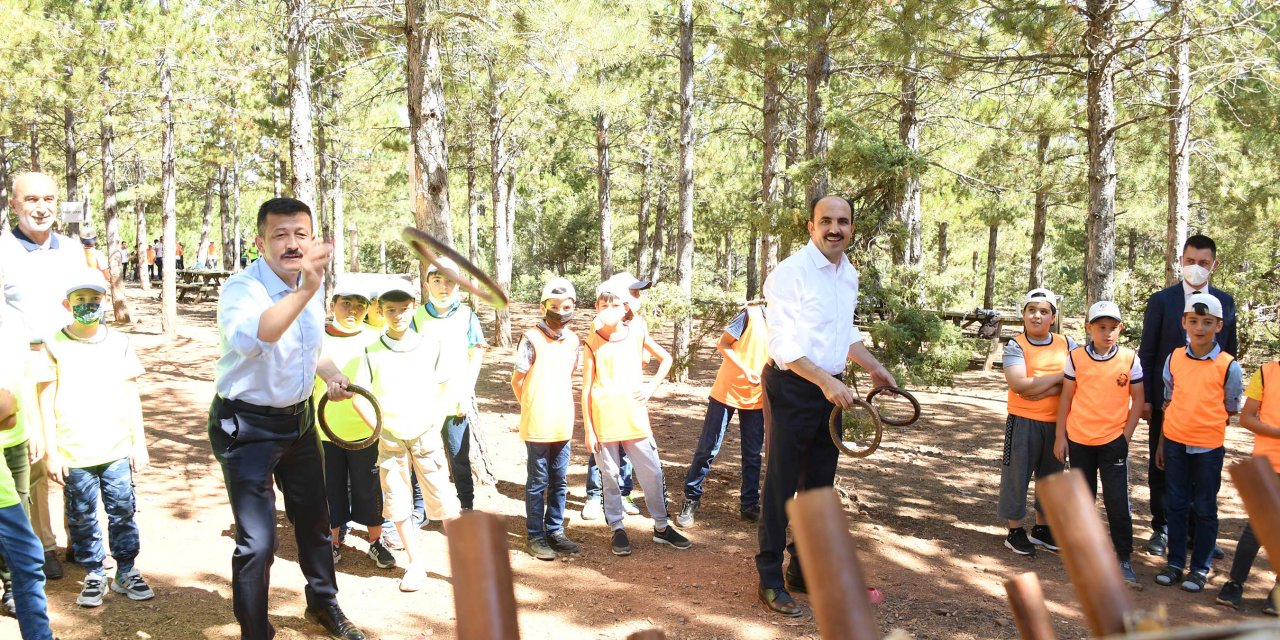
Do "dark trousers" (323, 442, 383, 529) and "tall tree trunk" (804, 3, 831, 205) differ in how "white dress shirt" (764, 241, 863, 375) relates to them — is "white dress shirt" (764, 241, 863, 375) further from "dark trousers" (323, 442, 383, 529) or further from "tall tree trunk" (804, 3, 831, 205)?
"tall tree trunk" (804, 3, 831, 205)

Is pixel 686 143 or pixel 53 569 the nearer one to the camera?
pixel 53 569

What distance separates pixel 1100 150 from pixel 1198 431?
2898mm

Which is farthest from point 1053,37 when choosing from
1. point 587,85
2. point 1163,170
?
point 1163,170

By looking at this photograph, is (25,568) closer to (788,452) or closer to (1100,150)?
(788,452)

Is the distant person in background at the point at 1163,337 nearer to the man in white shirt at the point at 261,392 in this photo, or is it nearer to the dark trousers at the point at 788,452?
the dark trousers at the point at 788,452

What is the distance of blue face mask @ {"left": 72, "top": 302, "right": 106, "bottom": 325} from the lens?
434 centimetres

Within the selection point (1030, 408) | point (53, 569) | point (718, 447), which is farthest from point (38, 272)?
point (1030, 408)

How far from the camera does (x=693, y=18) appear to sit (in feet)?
42.8

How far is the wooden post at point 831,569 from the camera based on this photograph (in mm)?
1229

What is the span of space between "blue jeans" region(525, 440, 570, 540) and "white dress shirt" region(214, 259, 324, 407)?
2.08 m

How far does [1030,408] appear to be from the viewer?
571 cm

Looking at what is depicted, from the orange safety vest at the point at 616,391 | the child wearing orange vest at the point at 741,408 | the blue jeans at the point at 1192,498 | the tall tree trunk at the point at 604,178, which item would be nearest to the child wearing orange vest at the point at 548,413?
the orange safety vest at the point at 616,391

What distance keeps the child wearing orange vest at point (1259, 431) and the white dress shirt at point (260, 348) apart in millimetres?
4890

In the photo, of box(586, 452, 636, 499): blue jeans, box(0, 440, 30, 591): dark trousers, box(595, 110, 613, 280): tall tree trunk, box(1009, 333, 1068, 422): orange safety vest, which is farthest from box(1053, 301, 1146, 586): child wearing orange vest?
Answer: box(595, 110, 613, 280): tall tree trunk
